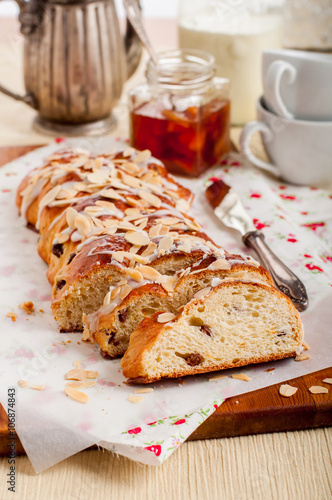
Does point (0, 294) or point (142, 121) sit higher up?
point (142, 121)

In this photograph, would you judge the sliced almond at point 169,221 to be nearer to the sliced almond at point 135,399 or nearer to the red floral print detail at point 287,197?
the sliced almond at point 135,399

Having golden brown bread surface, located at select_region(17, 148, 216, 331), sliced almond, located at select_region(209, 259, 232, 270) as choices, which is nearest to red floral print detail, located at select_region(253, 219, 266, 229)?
golden brown bread surface, located at select_region(17, 148, 216, 331)

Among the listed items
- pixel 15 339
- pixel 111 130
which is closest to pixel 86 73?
pixel 111 130

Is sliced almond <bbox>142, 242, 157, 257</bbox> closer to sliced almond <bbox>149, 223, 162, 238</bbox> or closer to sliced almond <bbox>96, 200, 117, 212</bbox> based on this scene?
sliced almond <bbox>149, 223, 162, 238</bbox>

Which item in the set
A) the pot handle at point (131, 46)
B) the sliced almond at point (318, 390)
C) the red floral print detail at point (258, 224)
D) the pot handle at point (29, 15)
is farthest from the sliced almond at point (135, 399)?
the pot handle at point (131, 46)

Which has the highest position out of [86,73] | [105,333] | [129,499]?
[86,73]

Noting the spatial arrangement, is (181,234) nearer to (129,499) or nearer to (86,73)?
(129,499)
